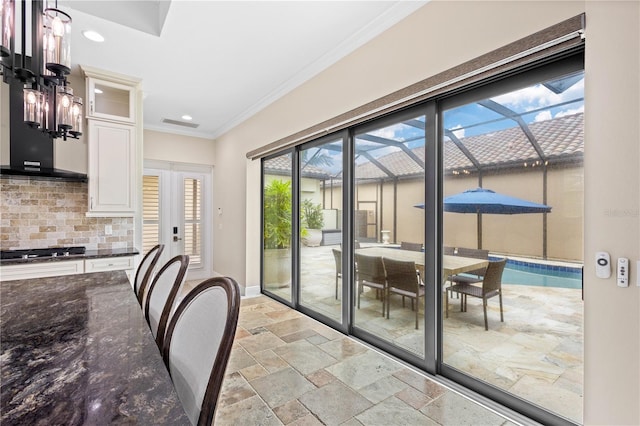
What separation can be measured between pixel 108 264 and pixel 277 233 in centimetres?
205

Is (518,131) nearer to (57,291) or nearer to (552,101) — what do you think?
(552,101)

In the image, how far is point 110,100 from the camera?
12.3 ft

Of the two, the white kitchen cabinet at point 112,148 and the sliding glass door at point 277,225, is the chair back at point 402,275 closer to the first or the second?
Answer: the sliding glass door at point 277,225

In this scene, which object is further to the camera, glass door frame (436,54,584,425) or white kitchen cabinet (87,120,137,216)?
white kitchen cabinet (87,120,137,216)

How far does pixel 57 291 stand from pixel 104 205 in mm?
1940

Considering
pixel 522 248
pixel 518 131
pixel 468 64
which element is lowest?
pixel 522 248

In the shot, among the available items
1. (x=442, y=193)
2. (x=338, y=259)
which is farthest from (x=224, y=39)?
(x=338, y=259)

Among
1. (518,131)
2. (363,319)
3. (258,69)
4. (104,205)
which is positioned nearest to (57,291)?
(104,205)

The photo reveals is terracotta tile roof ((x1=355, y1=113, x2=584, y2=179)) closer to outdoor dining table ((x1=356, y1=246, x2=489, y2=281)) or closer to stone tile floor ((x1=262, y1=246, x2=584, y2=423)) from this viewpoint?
outdoor dining table ((x1=356, y1=246, x2=489, y2=281))

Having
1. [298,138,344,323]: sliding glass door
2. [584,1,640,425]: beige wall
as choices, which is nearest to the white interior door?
[298,138,344,323]: sliding glass door

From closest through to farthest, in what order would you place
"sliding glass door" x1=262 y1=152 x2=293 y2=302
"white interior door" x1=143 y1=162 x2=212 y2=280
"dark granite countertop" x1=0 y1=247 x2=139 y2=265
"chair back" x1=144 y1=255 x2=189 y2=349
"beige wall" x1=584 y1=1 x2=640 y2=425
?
"beige wall" x1=584 y1=1 x2=640 y2=425 → "chair back" x1=144 y1=255 x2=189 y2=349 → "dark granite countertop" x1=0 y1=247 x2=139 y2=265 → "sliding glass door" x1=262 y1=152 x2=293 y2=302 → "white interior door" x1=143 y1=162 x2=212 y2=280

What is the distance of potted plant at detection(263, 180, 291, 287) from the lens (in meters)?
4.28

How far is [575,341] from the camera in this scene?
1748 mm

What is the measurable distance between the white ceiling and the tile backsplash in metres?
1.42
